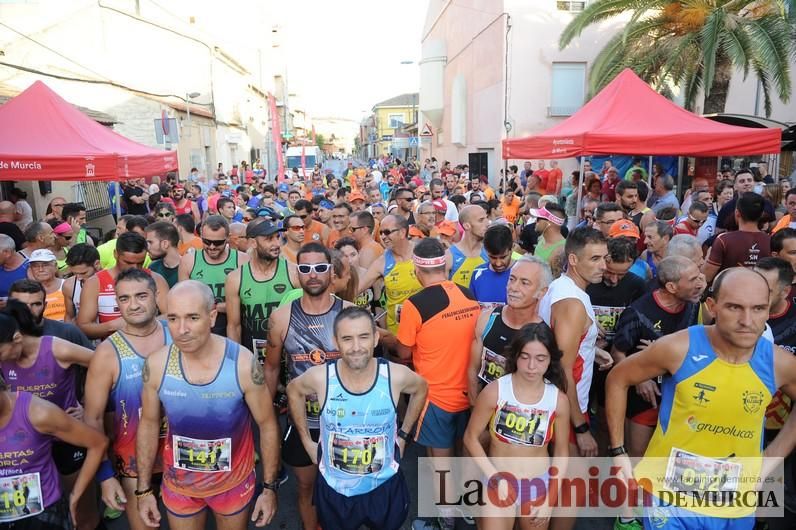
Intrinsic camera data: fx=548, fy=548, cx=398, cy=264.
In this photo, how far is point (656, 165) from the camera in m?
12.9

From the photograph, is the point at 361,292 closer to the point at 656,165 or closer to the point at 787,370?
the point at 787,370

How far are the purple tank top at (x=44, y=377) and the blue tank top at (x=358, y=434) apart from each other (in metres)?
1.59

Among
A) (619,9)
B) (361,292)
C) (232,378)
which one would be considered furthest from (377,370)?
(619,9)

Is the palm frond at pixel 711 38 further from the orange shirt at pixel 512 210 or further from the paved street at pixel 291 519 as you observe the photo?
the paved street at pixel 291 519

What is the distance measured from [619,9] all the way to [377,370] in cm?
1525

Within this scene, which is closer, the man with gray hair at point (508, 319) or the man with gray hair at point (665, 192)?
the man with gray hair at point (508, 319)

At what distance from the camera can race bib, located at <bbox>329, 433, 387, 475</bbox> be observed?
2.84 metres

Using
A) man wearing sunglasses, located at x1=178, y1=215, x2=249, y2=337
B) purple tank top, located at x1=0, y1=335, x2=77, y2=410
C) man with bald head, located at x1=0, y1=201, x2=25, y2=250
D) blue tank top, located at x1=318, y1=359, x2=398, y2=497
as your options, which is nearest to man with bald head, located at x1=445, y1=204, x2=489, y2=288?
man wearing sunglasses, located at x1=178, y1=215, x2=249, y2=337

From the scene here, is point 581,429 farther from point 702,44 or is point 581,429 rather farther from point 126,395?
point 702,44

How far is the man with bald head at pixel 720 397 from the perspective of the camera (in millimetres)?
2500

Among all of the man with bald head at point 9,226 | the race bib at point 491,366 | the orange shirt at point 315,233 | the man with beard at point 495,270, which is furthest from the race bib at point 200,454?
the man with bald head at point 9,226

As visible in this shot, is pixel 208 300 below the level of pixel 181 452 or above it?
above

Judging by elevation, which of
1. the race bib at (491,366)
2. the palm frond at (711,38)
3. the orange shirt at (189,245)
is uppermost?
the palm frond at (711,38)

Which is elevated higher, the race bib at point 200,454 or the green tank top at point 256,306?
the green tank top at point 256,306
